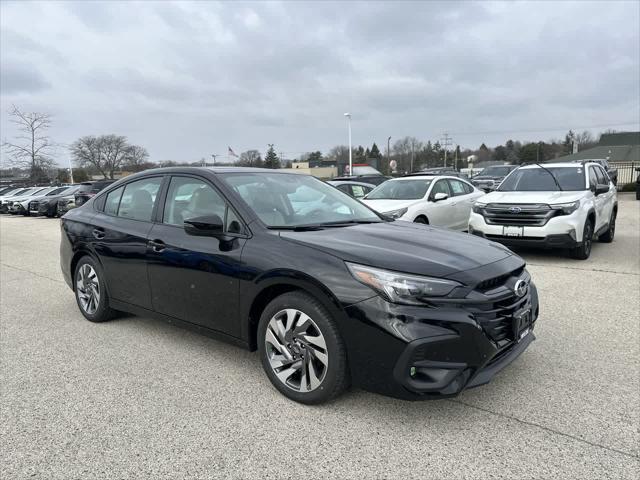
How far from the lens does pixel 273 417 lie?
299cm

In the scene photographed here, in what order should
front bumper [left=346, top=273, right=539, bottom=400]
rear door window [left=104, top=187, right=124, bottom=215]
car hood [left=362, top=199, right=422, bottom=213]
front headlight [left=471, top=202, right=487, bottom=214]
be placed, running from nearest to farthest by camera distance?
front bumper [left=346, top=273, right=539, bottom=400] → rear door window [left=104, top=187, right=124, bottom=215] → front headlight [left=471, top=202, right=487, bottom=214] → car hood [left=362, top=199, right=422, bottom=213]

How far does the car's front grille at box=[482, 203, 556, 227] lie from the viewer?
308 inches

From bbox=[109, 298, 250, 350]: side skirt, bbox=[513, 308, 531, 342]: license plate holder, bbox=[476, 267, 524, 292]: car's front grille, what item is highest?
bbox=[476, 267, 524, 292]: car's front grille

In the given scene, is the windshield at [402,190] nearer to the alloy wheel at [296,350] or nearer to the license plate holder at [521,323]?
the license plate holder at [521,323]

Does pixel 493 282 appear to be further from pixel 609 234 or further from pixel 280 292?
pixel 609 234

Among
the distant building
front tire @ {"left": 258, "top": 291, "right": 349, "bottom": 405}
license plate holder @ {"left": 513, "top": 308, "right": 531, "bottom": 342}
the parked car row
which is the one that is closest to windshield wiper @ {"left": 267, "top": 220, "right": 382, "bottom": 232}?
front tire @ {"left": 258, "top": 291, "right": 349, "bottom": 405}

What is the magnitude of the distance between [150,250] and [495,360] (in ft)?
9.28

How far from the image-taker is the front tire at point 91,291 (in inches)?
186

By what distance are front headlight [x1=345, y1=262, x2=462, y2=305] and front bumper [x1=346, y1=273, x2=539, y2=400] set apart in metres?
0.05

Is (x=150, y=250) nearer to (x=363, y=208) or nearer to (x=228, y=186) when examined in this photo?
(x=228, y=186)

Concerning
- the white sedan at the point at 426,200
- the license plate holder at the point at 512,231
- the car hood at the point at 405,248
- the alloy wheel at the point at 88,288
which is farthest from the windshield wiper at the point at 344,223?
the white sedan at the point at 426,200

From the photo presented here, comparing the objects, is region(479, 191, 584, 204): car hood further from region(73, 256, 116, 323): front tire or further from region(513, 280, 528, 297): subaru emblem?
region(73, 256, 116, 323): front tire

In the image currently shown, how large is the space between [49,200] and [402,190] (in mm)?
19336

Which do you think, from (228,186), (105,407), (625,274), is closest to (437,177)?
(625,274)
